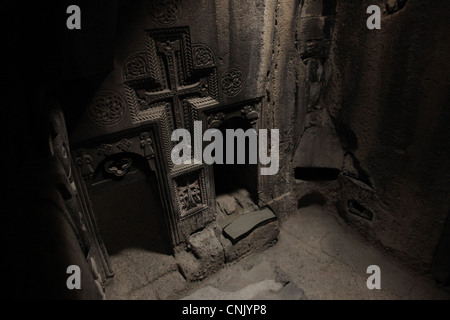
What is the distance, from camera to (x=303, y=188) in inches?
163

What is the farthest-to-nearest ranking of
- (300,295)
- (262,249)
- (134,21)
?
1. (262,249)
2. (300,295)
3. (134,21)

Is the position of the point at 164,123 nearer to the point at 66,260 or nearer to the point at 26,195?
the point at 26,195

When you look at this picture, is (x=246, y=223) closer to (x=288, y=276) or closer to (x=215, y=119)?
(x=288, y=276)

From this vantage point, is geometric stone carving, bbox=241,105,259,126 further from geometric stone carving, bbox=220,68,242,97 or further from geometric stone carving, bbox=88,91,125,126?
geometric stone carving, bbox=88,91,125,126

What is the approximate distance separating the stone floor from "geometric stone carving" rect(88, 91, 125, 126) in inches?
68.9

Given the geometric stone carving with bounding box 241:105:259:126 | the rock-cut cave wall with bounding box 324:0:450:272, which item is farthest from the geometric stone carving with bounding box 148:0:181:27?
the rock-cut cave wall with bounding box 324:0:450:272

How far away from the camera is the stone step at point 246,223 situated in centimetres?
341

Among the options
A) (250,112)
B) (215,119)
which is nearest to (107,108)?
(215,119)

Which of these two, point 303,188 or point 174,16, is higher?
point 174,16

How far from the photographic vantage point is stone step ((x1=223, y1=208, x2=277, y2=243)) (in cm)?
341

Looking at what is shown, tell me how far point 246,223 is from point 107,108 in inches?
81.8

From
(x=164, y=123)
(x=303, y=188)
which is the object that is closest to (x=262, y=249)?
(x=303, y=188)

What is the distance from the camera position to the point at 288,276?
10.8ft

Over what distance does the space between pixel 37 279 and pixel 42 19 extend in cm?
148
